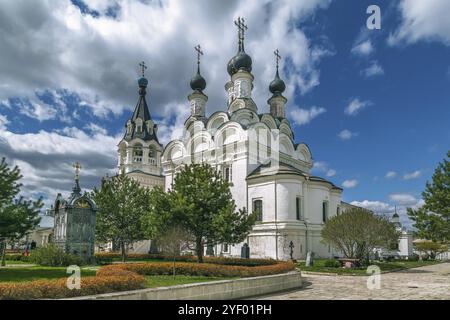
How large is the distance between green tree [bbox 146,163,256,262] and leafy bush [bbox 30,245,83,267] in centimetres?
478

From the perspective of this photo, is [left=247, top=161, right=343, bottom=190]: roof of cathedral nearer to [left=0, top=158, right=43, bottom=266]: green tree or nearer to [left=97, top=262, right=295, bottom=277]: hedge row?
[left=97, top=262, right=295, bottom=277]: hedge row

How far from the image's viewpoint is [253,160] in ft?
116

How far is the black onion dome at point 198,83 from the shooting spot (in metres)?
46.5

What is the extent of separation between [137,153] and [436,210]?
36655 millimetres

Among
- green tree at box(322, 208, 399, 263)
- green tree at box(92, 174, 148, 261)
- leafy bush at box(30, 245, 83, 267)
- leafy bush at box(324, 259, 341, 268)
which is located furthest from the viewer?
green tree at box(92, 174, 148, 261)

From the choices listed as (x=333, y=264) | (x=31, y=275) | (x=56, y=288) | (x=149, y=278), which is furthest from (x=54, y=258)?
(x=333, y=264)

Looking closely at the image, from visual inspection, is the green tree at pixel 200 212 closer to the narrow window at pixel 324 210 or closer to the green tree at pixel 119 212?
the green tree at pixel 119 212

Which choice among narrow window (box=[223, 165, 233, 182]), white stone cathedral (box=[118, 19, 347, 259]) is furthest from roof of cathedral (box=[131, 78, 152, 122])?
narrow window (box=[223, 165, 233, 182])

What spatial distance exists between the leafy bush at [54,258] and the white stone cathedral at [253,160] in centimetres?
1302

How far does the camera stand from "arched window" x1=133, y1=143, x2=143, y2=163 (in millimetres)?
48344

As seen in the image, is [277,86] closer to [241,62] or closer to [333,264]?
[241,62]

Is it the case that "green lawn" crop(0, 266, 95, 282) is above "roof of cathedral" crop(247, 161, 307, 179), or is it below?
below
